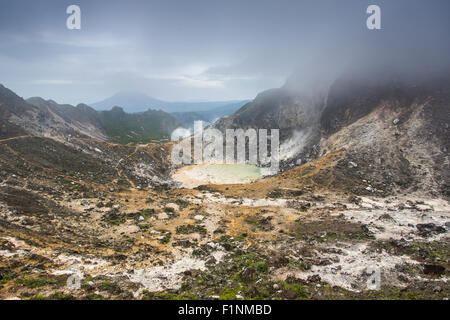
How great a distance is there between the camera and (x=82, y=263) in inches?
781

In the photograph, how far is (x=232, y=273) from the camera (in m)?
20.2

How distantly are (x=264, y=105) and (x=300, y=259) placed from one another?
96.9 meters

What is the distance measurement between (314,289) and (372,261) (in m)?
8.21

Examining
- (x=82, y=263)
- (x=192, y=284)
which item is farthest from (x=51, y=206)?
(x=192, y=284)
